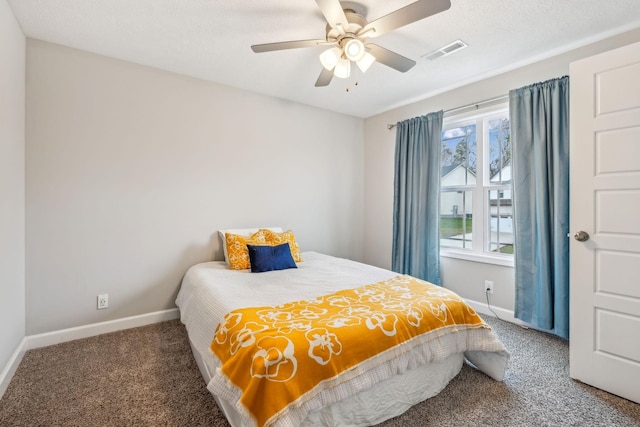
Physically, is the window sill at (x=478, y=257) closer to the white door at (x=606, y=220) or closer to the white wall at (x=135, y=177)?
the white door at (x=606, y=220)

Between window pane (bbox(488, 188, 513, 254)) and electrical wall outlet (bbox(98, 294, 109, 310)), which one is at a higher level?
window pane (bbox(488, 188, 513, 254))

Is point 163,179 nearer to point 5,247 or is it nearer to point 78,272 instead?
point 78,272

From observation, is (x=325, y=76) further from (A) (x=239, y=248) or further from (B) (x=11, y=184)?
(B) (x=11, y=184)

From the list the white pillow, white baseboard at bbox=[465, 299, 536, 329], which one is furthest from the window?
the white pillow

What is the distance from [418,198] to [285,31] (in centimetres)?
221

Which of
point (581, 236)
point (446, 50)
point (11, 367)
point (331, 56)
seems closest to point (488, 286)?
point (581, 236)

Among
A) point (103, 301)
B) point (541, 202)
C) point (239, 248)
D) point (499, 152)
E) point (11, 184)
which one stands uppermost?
point (499, 152)

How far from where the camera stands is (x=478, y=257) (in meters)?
3.03

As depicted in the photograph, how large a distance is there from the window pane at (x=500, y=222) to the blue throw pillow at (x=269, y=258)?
6.78 ft

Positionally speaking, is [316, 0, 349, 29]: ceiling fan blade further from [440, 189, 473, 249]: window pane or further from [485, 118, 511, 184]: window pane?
[440, 189, 473, 249]: window pane

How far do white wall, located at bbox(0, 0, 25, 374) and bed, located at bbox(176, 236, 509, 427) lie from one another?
1.05 m

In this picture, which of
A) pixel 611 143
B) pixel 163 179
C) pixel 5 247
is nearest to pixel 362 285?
pixel 611 143

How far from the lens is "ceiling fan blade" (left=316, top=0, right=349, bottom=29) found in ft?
5.06

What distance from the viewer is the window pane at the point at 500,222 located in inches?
116
